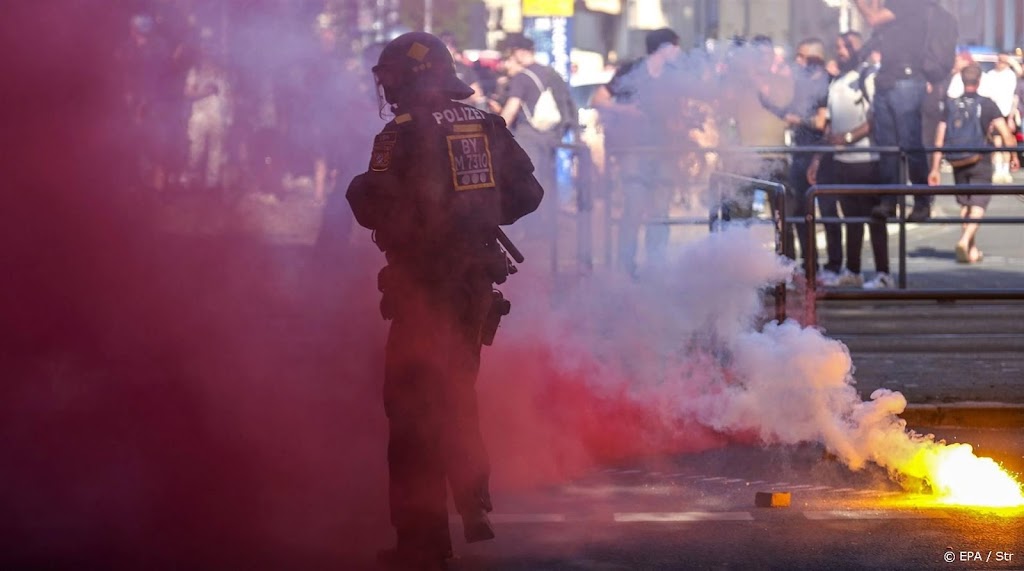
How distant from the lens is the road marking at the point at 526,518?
5520 millimetres

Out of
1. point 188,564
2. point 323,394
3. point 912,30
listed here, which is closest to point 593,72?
point 912,30

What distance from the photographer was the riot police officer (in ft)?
15.9

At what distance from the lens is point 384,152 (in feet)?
15.9

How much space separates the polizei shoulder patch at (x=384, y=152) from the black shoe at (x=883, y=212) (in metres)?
6.19

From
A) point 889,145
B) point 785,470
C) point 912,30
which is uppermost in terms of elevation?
point 912,30

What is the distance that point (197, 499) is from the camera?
18.2 ft

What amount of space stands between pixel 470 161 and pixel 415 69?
325 millimetres

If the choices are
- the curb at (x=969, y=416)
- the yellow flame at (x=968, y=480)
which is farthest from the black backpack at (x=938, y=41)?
the yellow flame at (x=968, y=480)

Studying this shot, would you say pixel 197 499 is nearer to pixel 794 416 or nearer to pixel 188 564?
pixel 188 564

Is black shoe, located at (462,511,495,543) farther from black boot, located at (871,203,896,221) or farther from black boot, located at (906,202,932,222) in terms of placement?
black boot, located at (906,202,932,222)

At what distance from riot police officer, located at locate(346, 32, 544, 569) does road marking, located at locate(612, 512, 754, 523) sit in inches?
28.4

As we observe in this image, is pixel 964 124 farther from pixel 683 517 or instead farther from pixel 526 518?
pixel 526 518

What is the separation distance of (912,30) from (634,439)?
5181 millimetres

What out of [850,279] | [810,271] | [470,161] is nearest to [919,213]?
[850,279]
